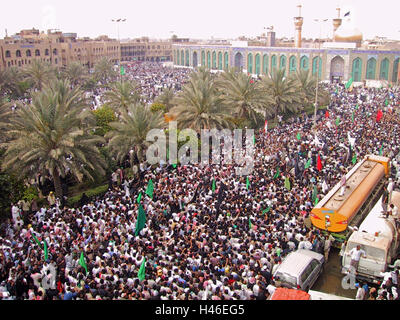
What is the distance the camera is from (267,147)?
23.9 metres

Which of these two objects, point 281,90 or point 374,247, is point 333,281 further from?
point 281,90

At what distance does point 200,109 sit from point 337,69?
41.1 metres

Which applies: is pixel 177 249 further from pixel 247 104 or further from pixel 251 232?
pixel 247 104

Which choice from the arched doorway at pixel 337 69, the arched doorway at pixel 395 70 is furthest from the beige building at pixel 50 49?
the arched doorway at pixel 395 70

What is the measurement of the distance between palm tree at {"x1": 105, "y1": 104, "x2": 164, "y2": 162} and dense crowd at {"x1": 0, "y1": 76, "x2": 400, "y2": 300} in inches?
50.7

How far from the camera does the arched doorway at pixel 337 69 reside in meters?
57.8

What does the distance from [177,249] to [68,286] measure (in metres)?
3.23

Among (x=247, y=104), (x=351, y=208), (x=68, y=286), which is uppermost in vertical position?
(x=247, y=104)

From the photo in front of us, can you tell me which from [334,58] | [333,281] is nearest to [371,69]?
[334,58]

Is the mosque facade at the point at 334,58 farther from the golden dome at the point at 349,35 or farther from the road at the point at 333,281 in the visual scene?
the road at the point at 333,281

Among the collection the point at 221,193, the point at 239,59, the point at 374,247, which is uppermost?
the point at 239,59

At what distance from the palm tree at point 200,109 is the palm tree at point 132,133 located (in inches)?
153

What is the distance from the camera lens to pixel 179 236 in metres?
12.8
